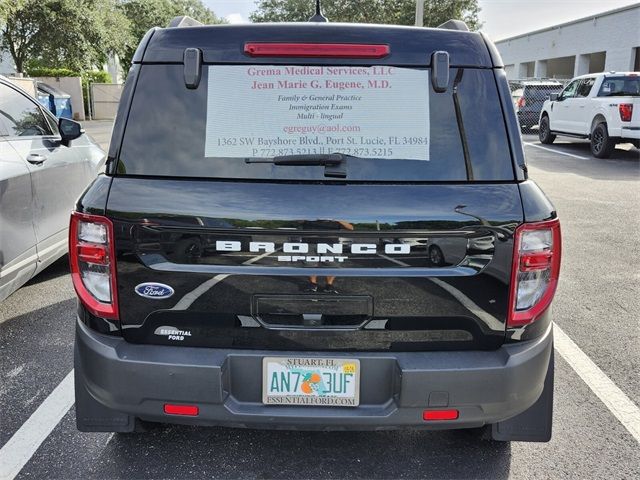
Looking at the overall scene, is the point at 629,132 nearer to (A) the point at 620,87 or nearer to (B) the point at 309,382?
(A) the point at 620,87

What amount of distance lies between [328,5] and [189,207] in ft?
98.0

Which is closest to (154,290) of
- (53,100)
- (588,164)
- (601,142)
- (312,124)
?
(312,124)

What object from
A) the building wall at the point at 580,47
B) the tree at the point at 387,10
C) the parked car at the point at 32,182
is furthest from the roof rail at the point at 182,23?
the building wall at the point at 580,47

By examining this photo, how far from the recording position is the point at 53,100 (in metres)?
18.2

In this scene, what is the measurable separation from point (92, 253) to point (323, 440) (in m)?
1.47

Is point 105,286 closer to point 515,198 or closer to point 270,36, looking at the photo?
point 270,36

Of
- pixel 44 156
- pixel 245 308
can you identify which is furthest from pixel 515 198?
pixel 44 156

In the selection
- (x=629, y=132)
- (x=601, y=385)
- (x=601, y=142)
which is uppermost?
(x=629, y=132)

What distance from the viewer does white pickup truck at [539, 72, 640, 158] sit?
43.7 ft

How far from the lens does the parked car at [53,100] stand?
17422 mm

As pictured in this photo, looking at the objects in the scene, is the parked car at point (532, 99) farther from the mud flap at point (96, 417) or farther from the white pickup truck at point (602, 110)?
the mud flap at point (96, 417)

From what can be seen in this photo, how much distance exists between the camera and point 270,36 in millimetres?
2320

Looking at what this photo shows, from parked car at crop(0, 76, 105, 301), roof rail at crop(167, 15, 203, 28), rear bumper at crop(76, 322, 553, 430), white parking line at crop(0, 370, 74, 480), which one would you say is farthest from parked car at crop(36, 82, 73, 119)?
rear bumper at crop(76, 322, 553, 430)

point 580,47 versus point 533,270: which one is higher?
point 580,47
